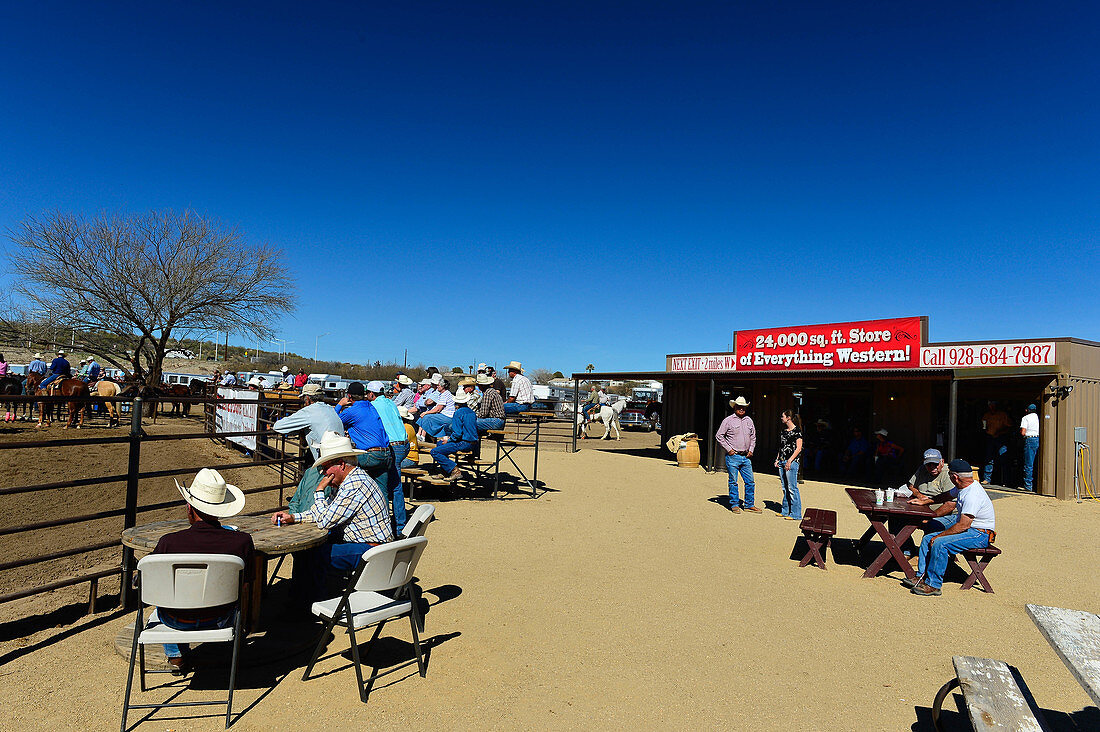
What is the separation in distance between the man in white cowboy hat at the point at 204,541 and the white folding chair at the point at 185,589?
95 mm

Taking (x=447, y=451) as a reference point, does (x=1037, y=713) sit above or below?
below

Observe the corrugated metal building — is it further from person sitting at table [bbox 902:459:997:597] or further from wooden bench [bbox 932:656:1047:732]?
wooden bench [bbox 932:656:1047:732]

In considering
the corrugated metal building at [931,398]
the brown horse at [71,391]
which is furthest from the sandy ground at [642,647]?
the brown horse at [71,391]

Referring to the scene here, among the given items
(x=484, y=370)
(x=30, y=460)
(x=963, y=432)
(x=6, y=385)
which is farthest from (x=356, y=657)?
(x=6, y=385)

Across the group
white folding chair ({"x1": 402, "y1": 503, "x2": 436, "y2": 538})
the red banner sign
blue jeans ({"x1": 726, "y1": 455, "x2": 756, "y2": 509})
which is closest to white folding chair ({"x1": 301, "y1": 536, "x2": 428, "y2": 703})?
white folding chair ({"x1": 402, "y1": 503, "x2": 436, "y2": 538})

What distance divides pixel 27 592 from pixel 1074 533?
1200 centimetres

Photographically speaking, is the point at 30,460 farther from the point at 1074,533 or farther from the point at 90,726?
the point at 1074,533

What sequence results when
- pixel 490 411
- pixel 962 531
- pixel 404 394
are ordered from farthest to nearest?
pixel 404 394 < pixel 490 411 < pixel 962 531

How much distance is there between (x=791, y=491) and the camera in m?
9.69

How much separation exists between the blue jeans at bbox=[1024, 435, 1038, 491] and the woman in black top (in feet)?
20.6

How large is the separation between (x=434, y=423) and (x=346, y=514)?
6.49m

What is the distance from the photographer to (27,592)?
14.5 feet

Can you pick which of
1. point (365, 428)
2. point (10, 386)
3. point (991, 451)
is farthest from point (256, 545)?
point (10, 386)

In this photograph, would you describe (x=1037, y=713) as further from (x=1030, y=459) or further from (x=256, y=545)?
(x=1030, y=459)
